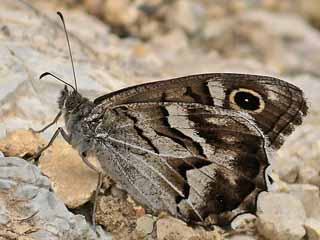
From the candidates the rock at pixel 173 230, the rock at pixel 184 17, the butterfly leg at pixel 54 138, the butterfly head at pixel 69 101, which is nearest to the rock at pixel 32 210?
the butterfly leg at pixel 54 138

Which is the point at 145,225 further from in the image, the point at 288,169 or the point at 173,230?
the point at 288,169

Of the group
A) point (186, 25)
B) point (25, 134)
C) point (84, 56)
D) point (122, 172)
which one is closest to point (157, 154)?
point (122, 172)

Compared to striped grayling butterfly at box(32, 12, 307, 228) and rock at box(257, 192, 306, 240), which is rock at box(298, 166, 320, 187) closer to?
rock at box(257, 192, 306, 240)

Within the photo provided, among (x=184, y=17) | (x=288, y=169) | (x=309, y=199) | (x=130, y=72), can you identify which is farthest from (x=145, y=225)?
(x=184, y=17)

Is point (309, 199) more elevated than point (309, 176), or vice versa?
point (309, 176)

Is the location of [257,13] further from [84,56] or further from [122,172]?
[122,172]
